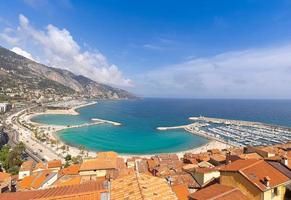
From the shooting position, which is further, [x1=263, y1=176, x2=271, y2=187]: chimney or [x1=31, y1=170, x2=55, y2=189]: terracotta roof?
[x1=31, y1=170, x2=55, y2=189]: terracotta roof

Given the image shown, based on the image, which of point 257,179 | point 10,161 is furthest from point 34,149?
point 257,179

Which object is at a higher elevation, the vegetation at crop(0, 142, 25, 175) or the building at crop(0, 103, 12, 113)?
the building at crop(0, 103, 12, 113)

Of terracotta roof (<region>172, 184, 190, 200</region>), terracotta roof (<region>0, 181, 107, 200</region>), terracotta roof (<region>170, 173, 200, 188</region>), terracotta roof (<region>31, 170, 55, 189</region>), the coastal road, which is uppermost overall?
terracotta roof (<region>0, 181, 107, 200</region>)

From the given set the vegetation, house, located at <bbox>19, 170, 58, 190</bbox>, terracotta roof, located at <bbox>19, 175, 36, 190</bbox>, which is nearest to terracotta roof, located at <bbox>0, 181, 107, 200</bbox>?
house, located at <bbox>19, 170, 58, 190</bbox>

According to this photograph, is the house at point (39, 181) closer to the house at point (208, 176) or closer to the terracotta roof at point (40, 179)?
the terracotta roof at point (40, 179)

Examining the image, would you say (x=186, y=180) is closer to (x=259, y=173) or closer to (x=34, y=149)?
(x=259, y=173)

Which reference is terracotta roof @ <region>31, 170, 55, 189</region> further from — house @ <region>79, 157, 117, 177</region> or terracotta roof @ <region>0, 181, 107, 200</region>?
terracotta roof @ <region>0, 181, 107, 200</region>

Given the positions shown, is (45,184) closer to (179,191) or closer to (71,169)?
(71,169)
